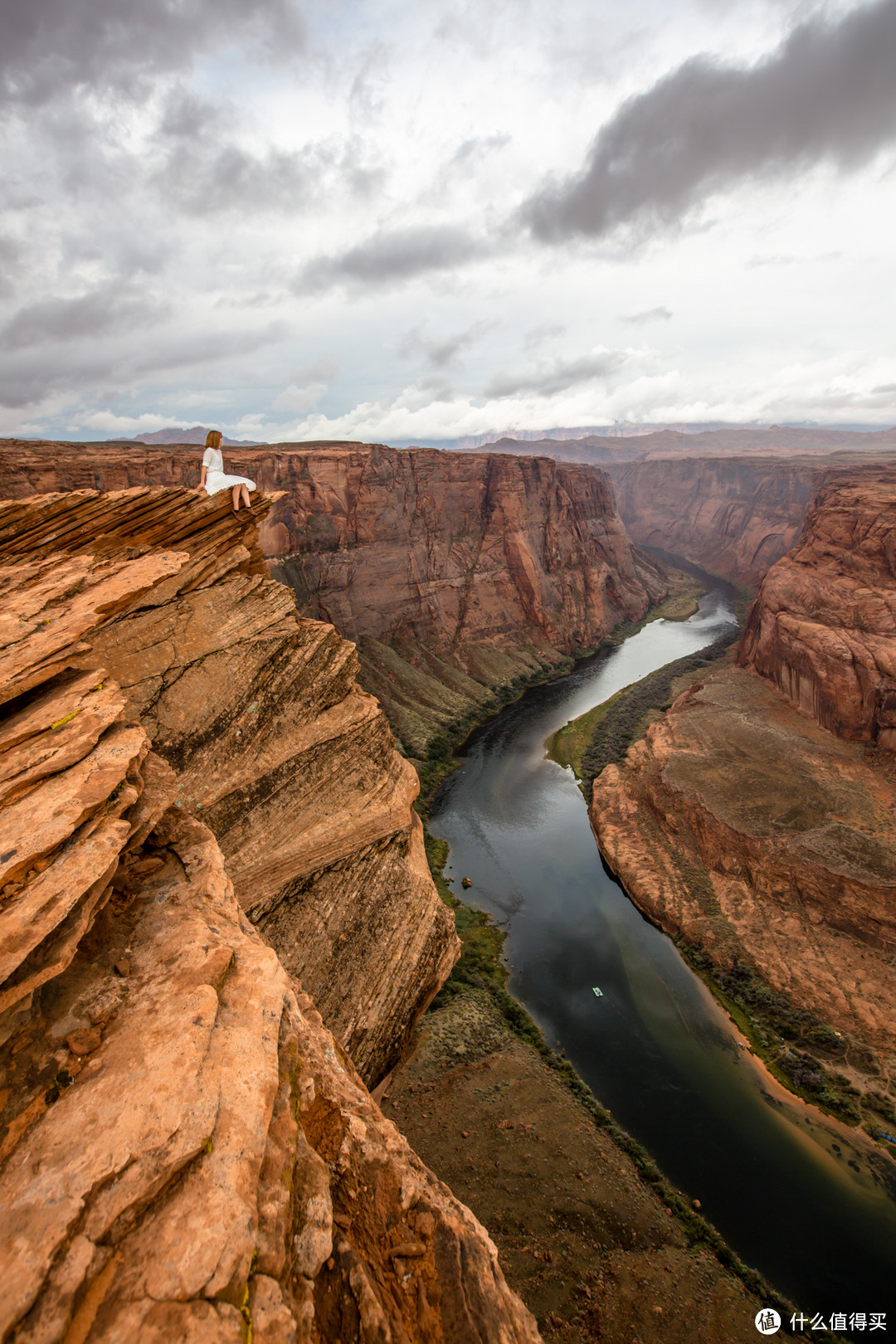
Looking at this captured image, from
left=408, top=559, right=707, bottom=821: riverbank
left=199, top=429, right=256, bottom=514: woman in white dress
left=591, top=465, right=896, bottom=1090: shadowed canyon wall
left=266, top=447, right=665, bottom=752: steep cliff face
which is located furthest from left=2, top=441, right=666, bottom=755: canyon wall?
left=199, top=429, right=256, bottom=514: woman in white dress

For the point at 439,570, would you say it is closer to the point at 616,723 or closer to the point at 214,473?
the point at 616,723

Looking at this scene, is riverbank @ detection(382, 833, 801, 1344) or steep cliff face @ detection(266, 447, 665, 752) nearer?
riverbank @ detection(382, 833, 801, 1344)

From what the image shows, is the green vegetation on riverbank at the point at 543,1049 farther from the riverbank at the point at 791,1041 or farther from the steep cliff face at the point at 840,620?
the steep cliff face at the point at 840,620

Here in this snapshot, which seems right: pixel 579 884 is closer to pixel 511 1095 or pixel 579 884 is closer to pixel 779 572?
pixel 511 1095

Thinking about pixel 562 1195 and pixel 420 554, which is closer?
pixel 562 1195

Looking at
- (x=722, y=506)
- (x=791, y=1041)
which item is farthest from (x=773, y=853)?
(x=722, y=506)

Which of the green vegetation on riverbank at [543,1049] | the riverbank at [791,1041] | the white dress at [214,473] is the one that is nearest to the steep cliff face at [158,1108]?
the white dress at [214,473]

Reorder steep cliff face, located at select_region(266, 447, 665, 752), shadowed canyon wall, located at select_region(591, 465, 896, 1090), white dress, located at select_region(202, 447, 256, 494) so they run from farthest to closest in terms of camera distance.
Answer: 1. steep cliff face, located at select_region(266, 447, 665, 752)
2. shadowed canyon wall, located at select_region(591, 465, 896, 1090)
3. white dress, located at select_region(202, 447, 256, 494)

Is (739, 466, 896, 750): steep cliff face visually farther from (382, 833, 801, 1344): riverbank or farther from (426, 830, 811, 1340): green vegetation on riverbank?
(382, 833, 801, 1344): riverbank
